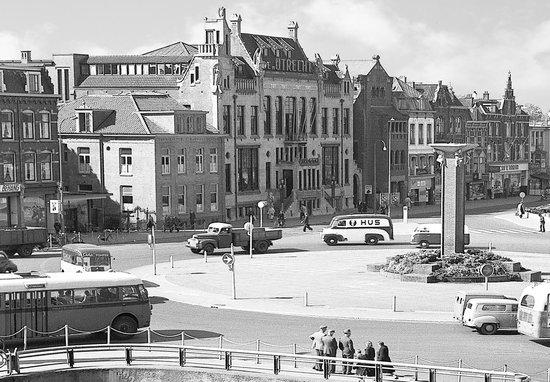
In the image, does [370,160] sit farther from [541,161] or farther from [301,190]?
[541,161]

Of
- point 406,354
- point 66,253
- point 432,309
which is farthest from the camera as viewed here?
Answer: point 66,253

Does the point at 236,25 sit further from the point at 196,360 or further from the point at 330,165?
the point at 196,360

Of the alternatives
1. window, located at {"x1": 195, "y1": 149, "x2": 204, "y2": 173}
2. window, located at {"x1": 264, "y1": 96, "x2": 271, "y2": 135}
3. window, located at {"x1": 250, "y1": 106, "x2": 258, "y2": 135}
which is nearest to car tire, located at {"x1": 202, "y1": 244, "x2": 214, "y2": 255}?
window, located at {"x1": 195, "y1": 149, "x2": 204, "y2": 173}

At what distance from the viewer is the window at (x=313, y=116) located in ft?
370

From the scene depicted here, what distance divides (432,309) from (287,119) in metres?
61.2

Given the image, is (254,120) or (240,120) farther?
(254,120)

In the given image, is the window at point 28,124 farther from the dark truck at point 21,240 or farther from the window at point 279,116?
the window at point 279,116

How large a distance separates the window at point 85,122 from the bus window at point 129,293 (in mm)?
50760

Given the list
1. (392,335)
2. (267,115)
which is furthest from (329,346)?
(267,115)

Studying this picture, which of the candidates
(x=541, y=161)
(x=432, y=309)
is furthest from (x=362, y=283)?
(x=541, y=161)

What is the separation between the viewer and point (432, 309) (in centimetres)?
5016

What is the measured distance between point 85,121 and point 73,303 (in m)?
52.3

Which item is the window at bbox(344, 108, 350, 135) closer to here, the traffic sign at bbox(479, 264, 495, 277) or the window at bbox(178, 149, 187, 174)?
the window at bbox(178, 149, 187, 174)

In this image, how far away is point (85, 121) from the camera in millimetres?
91688
